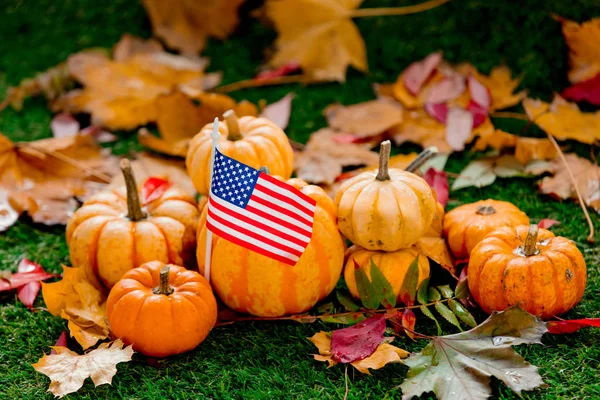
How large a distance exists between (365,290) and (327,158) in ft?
3.44

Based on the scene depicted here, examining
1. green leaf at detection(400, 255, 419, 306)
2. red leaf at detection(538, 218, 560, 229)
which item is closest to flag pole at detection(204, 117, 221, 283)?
green leaf at detection(400, 255, 419, 306)

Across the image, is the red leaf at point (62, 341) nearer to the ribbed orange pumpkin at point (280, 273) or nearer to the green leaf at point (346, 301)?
the ribbed orange pumpkin at point (280, 273)

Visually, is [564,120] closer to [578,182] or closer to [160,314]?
[578,182]

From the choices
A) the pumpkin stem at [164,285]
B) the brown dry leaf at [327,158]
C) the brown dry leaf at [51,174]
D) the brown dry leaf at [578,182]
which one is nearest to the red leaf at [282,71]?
the brown dry leaf at [327,158]

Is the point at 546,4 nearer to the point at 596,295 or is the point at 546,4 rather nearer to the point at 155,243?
the point at 596,295

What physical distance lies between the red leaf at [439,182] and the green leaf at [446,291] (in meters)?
0.55

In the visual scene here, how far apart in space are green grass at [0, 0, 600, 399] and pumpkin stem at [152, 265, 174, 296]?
0.69 ft

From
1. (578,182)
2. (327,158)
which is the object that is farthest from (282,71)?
(578,182)

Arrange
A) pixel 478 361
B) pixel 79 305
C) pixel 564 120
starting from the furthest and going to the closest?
pixel 564 120 < pixel 79 305 < pixel 478 361

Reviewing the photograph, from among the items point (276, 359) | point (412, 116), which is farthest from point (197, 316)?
point (412, 116)

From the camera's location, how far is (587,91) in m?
3.39

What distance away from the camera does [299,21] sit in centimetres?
388

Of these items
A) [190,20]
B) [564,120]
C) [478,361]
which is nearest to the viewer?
[478,361]

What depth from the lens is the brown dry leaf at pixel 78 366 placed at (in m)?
2.02
